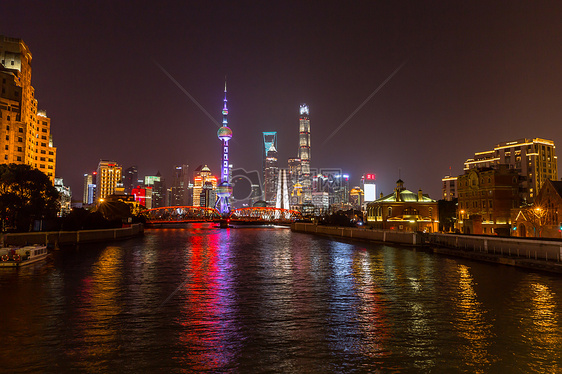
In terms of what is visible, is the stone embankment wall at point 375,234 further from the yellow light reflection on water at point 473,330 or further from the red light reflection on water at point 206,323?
the red light reflection on water at point 206,323

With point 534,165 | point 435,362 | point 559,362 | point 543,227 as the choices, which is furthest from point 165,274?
point 534,165

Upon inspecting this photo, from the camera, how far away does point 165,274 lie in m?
31.1

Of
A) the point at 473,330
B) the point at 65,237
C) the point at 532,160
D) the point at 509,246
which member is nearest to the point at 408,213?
the point at 509,246

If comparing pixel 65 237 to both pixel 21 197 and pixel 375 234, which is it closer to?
pixel 21 197

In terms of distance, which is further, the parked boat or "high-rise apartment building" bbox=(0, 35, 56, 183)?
"high-rise apartment building" bbox=(0, 35, 56, 183)

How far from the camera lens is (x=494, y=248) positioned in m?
39.2

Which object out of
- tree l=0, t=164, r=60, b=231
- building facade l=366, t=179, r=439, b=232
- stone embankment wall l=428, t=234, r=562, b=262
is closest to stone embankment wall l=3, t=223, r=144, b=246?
tree l=0, t=164, r=60, b=231

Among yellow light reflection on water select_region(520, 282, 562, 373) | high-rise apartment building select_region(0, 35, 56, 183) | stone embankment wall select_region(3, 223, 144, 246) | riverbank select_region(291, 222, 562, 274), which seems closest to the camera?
yellow light reflection on water select_region(520, 282, 562, 373)

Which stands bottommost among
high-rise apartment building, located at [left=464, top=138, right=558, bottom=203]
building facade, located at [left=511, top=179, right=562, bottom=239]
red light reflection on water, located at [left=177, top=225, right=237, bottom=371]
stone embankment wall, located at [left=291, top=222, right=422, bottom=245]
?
red light reflection on water, located at [left=177, top=225, right=237, bottom=371]

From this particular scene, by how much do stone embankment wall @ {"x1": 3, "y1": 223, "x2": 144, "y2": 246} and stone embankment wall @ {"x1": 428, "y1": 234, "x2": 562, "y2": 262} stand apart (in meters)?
48.5

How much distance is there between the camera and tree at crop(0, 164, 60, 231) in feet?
175

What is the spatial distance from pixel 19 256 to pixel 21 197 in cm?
2712

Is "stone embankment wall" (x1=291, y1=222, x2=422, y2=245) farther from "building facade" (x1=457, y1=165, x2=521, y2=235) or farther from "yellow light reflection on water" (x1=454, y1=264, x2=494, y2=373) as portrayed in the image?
"yellow light reflection on water" (x1=454, y1=264, x2=494, y2=373)

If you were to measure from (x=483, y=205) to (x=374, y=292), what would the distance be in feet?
210
